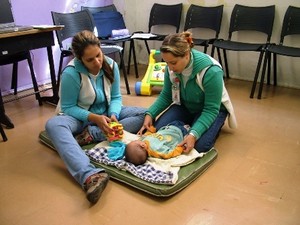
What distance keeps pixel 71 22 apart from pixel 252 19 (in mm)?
1947

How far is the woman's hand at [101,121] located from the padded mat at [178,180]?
0.22m

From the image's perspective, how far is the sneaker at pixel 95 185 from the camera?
1617mm

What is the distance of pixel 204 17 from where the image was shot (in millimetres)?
3654

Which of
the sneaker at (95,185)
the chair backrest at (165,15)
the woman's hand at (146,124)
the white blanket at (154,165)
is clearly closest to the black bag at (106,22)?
the chair backrest at (165,15)

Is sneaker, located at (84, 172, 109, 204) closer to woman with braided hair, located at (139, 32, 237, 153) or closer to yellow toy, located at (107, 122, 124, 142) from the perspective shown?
yellow toy, located at (107, 122, 124, 142)

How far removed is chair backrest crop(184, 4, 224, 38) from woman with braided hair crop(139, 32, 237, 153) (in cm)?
164

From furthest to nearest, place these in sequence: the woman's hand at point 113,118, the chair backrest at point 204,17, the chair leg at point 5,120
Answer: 1. the chair backrest at point 204,17
2. the chair leg at point 5,120
3. the woman's hand at point 113,118

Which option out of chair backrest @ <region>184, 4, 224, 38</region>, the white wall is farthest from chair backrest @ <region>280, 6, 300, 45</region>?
chair backrest @ <region>184, 4, 224, 38</region>

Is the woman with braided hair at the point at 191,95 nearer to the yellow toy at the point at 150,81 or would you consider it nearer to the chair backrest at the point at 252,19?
the yellow toy at the point at 150,81

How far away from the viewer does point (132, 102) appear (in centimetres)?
309

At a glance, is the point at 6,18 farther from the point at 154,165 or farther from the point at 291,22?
the point at 291,22

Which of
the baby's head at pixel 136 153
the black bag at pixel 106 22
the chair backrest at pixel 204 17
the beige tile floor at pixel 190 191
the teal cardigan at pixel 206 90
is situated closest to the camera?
the beige tile floor at pixel 190 191

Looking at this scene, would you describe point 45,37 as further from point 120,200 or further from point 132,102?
point 120,200

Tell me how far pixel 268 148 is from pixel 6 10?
2402 millimetres
